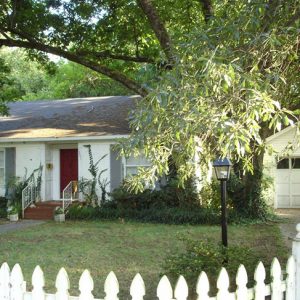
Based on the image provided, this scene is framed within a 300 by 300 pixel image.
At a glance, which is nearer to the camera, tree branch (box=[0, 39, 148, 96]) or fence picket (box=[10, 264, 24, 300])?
fence picket (box=[10, 264, 24, 300])

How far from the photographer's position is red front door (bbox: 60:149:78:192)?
18562 millimetres

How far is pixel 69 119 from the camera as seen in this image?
19906 millimetres

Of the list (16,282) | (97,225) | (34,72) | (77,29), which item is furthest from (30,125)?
(34,72)

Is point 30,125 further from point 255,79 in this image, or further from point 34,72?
point 34,72

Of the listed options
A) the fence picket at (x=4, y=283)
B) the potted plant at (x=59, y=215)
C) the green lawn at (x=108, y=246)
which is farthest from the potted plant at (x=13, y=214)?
the fence picket at (x=4, y=283)

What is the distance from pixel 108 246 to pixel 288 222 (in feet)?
24.8

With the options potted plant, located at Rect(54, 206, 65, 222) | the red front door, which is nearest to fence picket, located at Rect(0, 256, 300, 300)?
potted plant, located at Rect(54, 206, 65, 222)

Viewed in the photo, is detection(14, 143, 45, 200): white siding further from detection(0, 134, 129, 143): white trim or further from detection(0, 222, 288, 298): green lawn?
detection(0, 222, 288, 298): green lawn

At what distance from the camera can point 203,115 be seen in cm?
372

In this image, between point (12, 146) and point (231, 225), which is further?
point (12, 146)

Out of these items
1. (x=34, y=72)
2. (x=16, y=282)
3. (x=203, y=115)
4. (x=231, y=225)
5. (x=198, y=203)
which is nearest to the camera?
(x=203, y=115)

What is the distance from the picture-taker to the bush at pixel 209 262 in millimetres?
5785

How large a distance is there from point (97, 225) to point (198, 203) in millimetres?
3622

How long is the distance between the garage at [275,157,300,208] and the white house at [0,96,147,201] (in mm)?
7097
